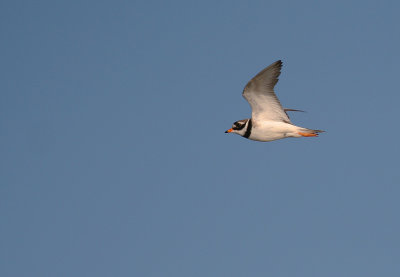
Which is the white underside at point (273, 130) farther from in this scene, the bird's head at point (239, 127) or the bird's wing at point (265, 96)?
the bird's head at point (239, 127)

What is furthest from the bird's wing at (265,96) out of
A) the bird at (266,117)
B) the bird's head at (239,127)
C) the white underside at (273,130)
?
the bird's head at (239,127)

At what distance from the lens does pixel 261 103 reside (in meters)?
27.1

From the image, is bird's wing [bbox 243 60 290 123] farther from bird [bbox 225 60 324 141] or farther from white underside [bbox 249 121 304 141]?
white underside [bbox 249 121 304 141]

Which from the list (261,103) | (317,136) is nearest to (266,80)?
(261,103)

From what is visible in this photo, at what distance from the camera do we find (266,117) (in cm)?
2753

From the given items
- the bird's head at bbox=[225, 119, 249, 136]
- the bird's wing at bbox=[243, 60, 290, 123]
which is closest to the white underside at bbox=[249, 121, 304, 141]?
the bird's wing at bbox=[243, 60, 290, 123]

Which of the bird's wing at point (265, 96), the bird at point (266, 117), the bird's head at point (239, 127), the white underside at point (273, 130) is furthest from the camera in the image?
the bird's head at point (239, 127)

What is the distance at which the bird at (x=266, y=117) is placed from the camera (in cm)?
2641

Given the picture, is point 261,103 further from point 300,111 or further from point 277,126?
point 300,111

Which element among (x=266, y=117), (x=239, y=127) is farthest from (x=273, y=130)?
(x=239, y=127)

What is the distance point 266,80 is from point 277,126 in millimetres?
2160

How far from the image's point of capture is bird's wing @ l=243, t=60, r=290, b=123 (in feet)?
84.8

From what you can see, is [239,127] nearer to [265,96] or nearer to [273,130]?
[273,130]

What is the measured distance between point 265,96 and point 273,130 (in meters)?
1.51
